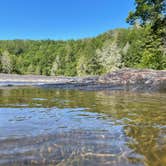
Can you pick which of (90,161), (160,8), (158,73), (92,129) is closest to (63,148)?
(90,161)

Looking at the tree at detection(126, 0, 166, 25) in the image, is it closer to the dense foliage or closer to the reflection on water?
the dense foliage

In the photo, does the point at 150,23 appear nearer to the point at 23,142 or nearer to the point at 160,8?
the point at 160,8

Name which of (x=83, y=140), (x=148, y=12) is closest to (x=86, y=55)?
(x=148, y=12)

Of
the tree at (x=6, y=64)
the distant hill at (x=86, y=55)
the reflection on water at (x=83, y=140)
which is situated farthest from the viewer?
the tree at (x=6, y=64)

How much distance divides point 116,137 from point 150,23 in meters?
22.1

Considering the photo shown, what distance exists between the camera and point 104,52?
8619 cm

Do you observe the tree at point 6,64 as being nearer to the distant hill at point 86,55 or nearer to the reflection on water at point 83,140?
the distant hill at point 86,55

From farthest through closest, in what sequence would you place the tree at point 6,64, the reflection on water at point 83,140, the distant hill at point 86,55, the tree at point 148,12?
the tree at point 6,64 < the distant hill at point 86,55 < the tree at point 148,12 < the reflection on water at point 83,140

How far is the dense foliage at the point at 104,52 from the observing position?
24.6 m

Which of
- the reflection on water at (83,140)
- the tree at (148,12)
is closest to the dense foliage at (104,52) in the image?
the tree at (148,12)

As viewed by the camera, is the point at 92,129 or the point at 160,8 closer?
the point at 92,129

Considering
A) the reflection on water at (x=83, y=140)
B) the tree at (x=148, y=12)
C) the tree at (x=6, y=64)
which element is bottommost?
the reflection on water at (x=83, y=140)

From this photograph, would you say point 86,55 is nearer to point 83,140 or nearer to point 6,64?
point 6,64

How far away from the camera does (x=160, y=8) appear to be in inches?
936
